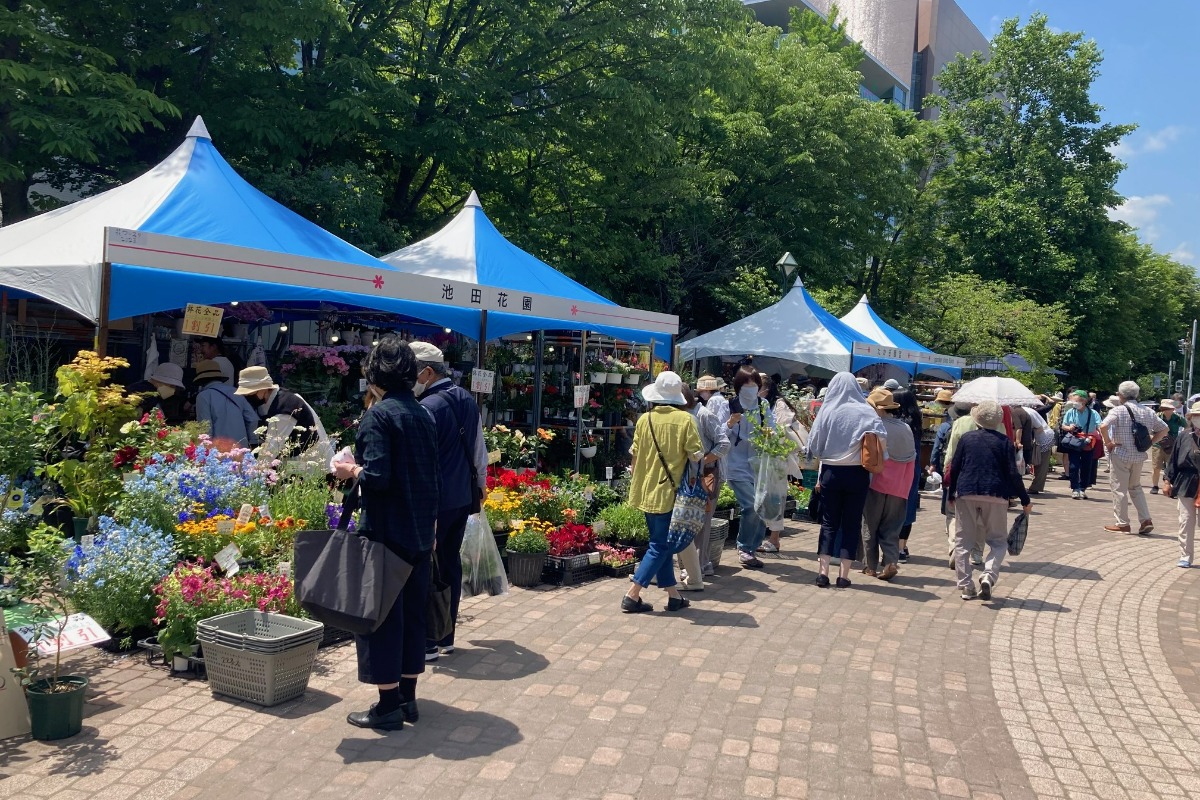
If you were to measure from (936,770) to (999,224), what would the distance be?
31.5 metres

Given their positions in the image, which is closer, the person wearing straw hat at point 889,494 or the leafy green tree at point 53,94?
the person wearing straw hat at point 889,494

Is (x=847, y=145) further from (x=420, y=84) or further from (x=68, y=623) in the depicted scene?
(x=68, y=623)

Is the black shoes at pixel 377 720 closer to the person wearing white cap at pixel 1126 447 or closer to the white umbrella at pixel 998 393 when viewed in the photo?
the person wearing white cap at pixel 1126 447

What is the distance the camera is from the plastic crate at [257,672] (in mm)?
4508

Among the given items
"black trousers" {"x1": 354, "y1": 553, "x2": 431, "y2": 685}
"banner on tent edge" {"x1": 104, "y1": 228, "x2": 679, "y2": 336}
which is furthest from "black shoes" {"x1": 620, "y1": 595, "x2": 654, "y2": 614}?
"banner on tent edge" {"x1": 104, "y1": 228, "x2": 679, "y2": 336}

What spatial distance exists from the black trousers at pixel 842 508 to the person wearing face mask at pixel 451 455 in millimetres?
3476

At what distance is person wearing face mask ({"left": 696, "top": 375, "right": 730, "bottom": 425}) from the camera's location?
830 cm

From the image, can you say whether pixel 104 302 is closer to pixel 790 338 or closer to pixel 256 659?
pixel 256 659

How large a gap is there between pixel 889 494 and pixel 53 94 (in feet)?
35.9

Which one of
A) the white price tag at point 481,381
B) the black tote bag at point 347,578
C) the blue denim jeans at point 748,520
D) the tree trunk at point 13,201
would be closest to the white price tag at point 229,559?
the black tote bag at point 347,578

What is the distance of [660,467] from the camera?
6.72 m

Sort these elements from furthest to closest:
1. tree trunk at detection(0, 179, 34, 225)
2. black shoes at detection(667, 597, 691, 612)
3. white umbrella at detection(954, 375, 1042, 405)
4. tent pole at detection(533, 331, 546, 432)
A: white umbrella at detection(954, 375, 1042, 405)
tree trunk at detection(0, 179, 34, 225)
tent pole at detection(533, 331, 546, 432)
black shoes at detection(667, 597, 691, 612)

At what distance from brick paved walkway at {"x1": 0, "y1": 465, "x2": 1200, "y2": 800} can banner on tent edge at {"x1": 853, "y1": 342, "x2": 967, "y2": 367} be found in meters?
9.14

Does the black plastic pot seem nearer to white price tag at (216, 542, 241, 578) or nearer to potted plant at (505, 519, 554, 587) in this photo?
white price tag at (216, 542, 241, 578)
